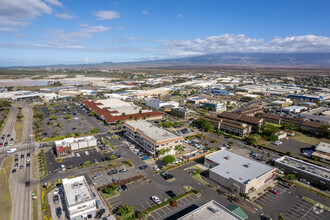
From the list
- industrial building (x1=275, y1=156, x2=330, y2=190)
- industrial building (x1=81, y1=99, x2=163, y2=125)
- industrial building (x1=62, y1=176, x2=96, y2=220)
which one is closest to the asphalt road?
industrial building (x1=62, y1=176, x2=96, y2=220)

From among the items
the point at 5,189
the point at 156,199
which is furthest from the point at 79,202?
the point at 5,189

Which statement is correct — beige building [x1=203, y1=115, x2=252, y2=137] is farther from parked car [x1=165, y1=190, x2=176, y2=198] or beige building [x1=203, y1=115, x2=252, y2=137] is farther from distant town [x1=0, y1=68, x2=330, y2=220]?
parked car [x1=165, y1=190, x2=176, y2=198]

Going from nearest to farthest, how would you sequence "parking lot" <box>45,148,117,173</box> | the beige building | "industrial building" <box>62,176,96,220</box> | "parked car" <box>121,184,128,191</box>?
"industrial building" <box>62,176,96,220</box> < "parked car" <box>121,184,128,191</box> < "parking lot" <box>45,148,117,173</box> < the beige building

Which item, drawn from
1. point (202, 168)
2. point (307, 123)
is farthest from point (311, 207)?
point (307, 123)

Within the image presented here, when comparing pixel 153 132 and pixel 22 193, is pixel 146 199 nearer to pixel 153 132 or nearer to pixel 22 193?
pixel 22 193

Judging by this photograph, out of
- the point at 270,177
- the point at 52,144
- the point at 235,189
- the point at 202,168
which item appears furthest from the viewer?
the point at 52,144

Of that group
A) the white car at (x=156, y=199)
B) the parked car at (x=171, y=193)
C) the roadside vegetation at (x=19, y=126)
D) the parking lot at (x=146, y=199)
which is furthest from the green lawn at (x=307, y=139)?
the roadside vegetation at (x=19, y=126)

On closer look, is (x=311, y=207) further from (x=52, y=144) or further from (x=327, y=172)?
(x=52, y=144)
